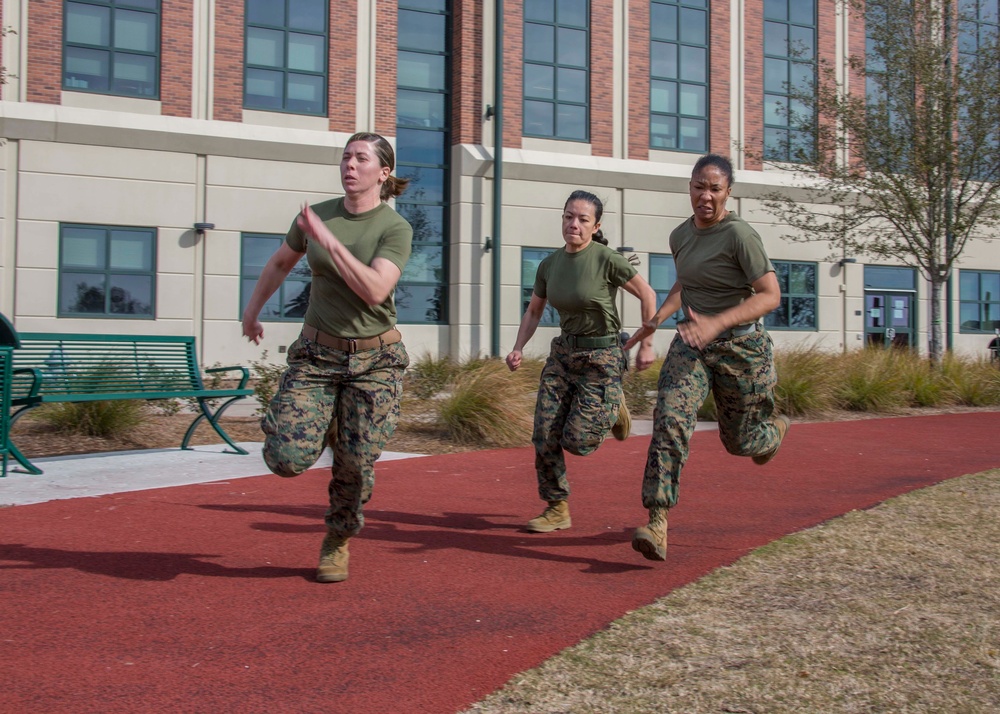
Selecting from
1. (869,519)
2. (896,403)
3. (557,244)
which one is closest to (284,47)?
(557,244)

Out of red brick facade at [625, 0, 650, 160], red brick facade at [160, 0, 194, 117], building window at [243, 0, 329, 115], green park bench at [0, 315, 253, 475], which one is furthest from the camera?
red brick facade at [625, 0, 650, 160]

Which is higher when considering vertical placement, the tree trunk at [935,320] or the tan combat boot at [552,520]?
the tree trunk at [935,320]

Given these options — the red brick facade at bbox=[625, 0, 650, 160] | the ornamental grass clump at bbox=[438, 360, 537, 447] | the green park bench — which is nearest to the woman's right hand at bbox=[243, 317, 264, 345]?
the green park bench

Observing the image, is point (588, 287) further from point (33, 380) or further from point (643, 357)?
point (33, 380)

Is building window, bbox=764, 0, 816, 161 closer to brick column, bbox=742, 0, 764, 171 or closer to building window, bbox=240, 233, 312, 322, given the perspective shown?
brick column, bbox=742, 0, 764, 171

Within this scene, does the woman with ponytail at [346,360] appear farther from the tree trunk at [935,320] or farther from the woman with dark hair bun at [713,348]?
the tree trunk at [935,320]

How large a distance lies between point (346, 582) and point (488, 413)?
5464 millimetres

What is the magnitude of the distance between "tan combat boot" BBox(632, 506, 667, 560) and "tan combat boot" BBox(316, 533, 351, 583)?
140 cm

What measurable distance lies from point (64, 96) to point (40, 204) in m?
1.99

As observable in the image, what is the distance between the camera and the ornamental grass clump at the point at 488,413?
1011cm

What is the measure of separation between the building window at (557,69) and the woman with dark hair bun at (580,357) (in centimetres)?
1627

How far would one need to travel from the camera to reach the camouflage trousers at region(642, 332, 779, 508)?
16.5ft

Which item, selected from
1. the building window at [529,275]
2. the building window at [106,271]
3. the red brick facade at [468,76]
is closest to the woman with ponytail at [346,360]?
the building window at [106,271]

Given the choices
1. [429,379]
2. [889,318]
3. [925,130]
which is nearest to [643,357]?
[429,379]
